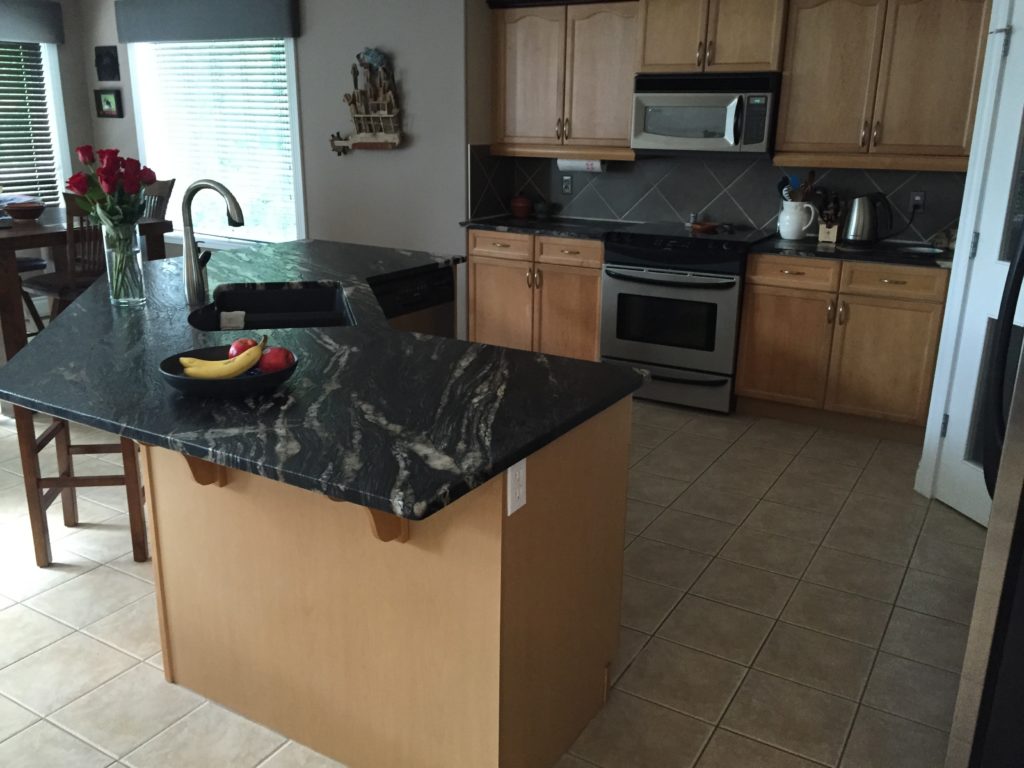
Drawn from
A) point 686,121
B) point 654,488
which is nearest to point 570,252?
point 686,121

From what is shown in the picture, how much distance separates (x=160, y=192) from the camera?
4.87 metres

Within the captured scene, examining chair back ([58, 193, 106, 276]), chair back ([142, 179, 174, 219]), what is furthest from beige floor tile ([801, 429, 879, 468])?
chair back ([142, 179, 174, 219])

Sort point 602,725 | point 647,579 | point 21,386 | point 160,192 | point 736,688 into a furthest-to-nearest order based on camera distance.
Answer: point 160,192, point 647,579, point 736,688, point 602,725, point 21,386

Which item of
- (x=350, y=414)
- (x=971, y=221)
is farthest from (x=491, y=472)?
(x=971, y=221)

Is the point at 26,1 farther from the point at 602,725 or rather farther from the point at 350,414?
the point at 602,725

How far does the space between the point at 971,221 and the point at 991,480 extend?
183 cm

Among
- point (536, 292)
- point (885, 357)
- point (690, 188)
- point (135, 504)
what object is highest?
point (690, 188)

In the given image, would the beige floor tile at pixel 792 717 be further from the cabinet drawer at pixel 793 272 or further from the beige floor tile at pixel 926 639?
the cabinet drawer at pixel 793 272

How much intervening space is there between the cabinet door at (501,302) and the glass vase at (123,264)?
244cm

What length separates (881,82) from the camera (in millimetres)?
3994

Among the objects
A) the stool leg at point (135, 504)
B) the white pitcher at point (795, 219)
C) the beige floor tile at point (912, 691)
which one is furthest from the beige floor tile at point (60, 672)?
the white pitcher at point (795, 219)

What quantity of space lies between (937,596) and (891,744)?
0.84m

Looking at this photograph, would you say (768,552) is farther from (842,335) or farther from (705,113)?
(705,113)

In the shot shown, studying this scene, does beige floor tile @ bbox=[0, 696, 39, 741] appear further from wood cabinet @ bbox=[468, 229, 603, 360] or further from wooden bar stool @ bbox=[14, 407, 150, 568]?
wood cabinet @ bbox=[468, 229, 603, 360]
